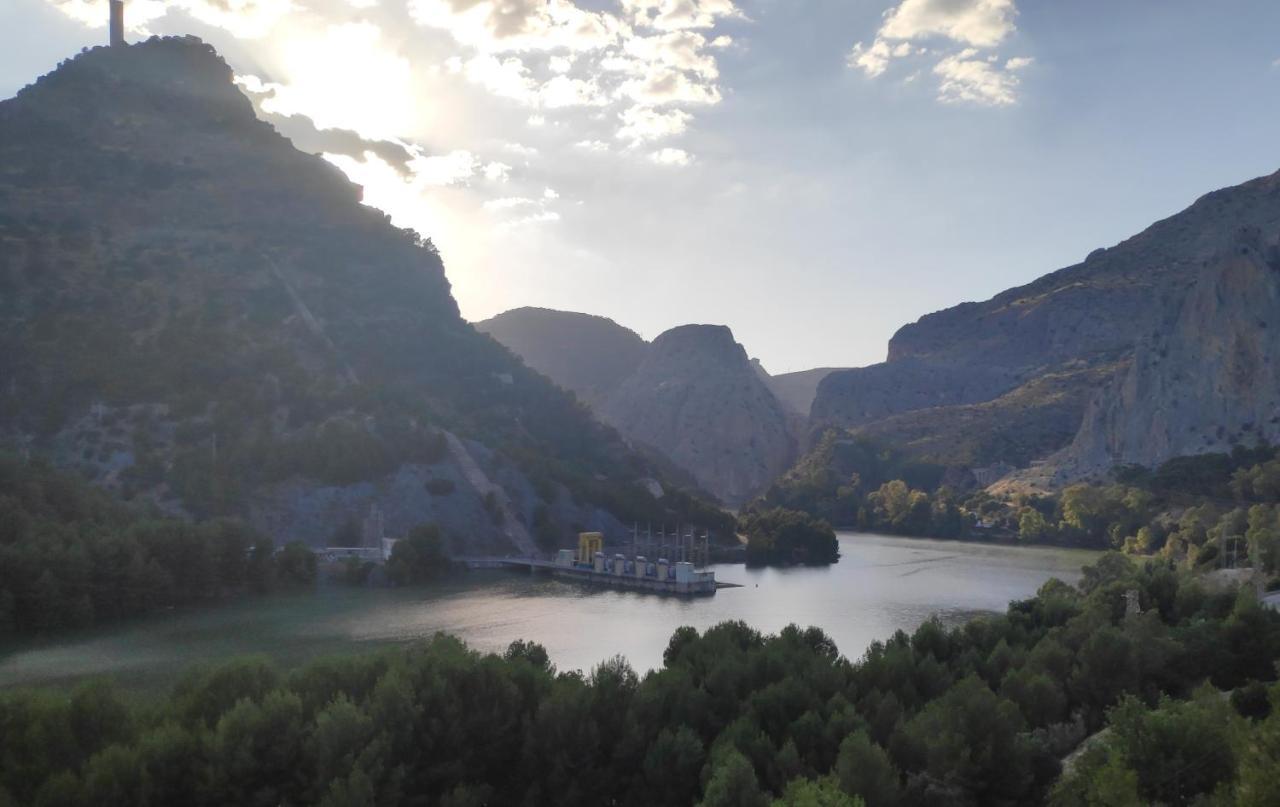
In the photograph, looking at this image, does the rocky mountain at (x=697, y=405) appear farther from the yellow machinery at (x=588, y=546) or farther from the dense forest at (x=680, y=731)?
the dense forest at (x=680, y=731)

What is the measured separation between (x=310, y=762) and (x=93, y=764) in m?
3.41

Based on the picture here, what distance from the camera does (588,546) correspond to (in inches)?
2766

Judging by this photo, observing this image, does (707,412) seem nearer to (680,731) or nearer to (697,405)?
(697,405)

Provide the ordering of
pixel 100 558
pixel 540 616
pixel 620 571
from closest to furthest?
pixel 100 558 → pixel 540 616 → pixel 620 571

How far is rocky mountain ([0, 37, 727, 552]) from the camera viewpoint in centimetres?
6412

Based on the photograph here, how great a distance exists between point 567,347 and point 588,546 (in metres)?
123

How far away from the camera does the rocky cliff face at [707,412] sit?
15175 cm

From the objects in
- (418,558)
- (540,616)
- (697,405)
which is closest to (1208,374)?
(540,616)

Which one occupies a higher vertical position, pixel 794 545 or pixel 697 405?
pixel 697 405

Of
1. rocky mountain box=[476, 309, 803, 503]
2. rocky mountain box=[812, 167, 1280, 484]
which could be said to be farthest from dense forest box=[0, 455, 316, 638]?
rocky mountain box=[476, 309, 803, 503]

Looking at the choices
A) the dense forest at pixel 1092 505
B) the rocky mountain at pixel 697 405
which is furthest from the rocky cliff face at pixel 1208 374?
the rocky mountain at pixel 697 405

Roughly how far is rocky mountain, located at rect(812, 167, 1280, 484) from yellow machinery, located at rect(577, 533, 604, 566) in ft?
155

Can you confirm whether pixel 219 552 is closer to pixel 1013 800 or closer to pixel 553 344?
pixel 1013 800

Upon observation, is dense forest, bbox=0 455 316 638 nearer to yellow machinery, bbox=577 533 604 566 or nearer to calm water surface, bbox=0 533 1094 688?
calm water surface, bbox=0 533 1094 688
